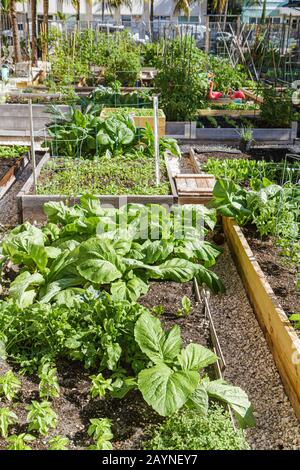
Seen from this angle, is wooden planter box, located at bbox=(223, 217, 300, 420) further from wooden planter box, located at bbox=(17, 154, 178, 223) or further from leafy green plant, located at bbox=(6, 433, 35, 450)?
leafy green plant, located at bbox=(6, 433, 35, 450)

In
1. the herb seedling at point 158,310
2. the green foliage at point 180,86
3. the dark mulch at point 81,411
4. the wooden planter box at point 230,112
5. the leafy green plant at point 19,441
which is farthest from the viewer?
the wooden planter box at point 230,112

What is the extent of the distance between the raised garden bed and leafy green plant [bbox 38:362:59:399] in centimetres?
374

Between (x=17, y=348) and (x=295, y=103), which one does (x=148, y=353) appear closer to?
(x=17, y=348)

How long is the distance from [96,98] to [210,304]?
658 centimetres

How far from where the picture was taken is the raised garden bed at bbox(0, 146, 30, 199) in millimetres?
6391

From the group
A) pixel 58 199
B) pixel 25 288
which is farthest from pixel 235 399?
pixel 58 199

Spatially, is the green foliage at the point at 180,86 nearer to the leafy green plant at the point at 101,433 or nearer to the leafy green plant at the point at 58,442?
the leafy green plant at the point at 101,433

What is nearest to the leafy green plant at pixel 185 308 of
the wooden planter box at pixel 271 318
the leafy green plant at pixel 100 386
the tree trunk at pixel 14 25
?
the wooden planter box at pixel 271 318

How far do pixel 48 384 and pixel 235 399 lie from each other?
0.91 metres

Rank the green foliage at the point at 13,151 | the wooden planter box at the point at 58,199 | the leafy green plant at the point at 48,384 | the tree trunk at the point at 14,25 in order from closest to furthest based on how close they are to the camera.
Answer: the leafy green plant at the point at 48,384 < the wooden planter box at the point at 58,199 < the green foliage at the point at 13,151 < the tree trunk at the point at 14,25

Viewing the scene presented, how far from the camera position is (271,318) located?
3.48 m

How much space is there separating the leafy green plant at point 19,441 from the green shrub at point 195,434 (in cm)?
50

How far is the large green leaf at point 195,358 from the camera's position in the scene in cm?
271

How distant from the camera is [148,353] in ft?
9.01
